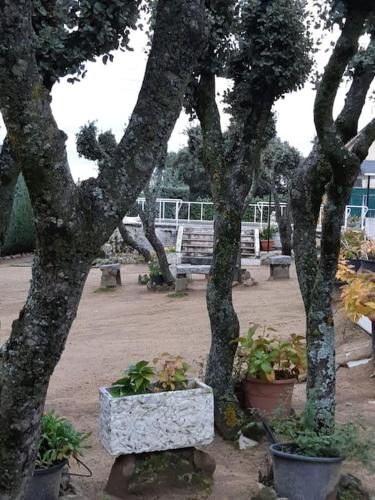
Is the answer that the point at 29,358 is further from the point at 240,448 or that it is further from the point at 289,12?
the point at 289,12

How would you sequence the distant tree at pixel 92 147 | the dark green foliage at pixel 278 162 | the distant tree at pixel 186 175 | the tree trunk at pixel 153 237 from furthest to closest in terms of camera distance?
the distant tree at pixel 186 175 → the dark green foliage at pixel 278 162 → the distant tree at pixel 92 147 → the tree trunk at pixel 153 237

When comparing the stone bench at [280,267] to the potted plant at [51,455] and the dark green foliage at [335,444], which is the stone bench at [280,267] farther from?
the potted plant at [51,455]

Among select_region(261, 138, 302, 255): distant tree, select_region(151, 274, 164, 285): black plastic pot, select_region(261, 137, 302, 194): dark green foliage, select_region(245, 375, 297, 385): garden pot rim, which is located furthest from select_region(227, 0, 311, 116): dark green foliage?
select_region(261, 137, 302, 194): dark green foliage

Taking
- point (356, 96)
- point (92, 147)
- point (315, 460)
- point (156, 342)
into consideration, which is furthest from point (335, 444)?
point (92, 147)

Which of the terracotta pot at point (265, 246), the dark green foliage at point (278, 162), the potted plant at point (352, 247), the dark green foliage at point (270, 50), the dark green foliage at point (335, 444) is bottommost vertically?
the dark green foliage at point (335, 444)

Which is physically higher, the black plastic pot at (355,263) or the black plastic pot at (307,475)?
the black plastic pot at (355,263)

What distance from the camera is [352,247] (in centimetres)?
1184

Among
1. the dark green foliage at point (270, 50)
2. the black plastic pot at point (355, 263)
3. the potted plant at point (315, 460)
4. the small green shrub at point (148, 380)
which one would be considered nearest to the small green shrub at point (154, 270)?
the black plastic pot at point (355, 263)

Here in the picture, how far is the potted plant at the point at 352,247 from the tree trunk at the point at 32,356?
27.7 ft

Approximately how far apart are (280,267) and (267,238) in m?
6.54

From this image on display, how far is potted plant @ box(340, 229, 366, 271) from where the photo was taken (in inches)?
423

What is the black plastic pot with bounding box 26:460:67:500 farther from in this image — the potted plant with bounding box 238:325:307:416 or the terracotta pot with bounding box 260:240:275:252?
the terracotta pot with bounding box 260:240:275:252

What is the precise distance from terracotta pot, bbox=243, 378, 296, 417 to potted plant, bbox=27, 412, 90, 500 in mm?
1732

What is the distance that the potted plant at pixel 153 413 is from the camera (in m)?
4.02
